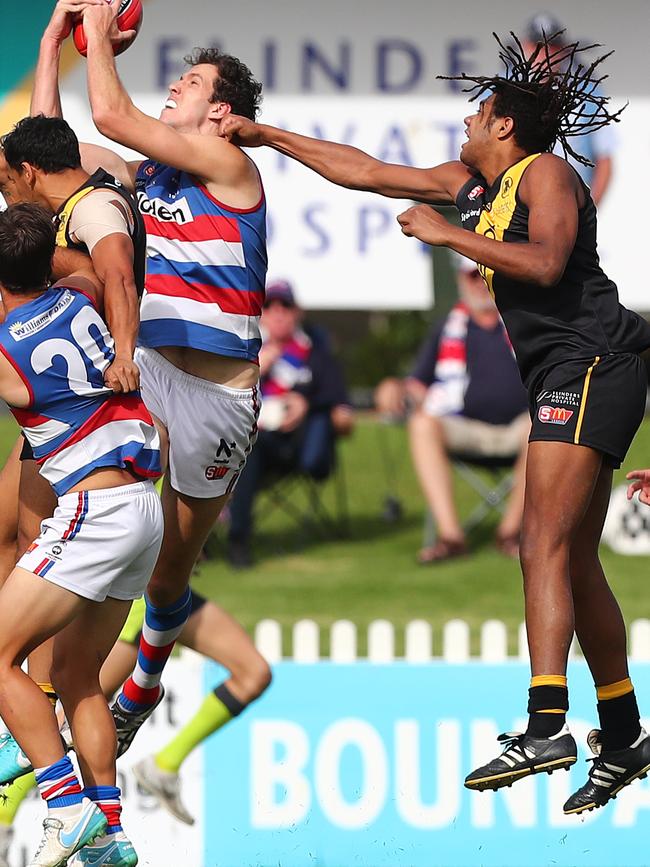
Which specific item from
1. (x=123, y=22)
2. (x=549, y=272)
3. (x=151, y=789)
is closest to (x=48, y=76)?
(x=123, y=22)

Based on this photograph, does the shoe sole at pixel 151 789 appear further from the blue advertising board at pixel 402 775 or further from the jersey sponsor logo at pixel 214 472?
the jersey sponsor logo at pixel 214 472

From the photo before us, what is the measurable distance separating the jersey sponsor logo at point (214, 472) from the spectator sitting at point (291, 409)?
516 cm

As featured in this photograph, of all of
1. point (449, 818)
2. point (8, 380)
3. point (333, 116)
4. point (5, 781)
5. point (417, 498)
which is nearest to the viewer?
point (8, 380)

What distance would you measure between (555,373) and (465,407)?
5.80 meters

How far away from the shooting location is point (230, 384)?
5.34 metres

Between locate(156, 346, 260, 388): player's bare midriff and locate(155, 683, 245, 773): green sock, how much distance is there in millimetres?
1879

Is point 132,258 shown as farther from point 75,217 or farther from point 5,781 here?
point 5,781

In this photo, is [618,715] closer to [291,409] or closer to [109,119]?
[109,119]

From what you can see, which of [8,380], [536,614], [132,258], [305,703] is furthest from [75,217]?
[305,703]

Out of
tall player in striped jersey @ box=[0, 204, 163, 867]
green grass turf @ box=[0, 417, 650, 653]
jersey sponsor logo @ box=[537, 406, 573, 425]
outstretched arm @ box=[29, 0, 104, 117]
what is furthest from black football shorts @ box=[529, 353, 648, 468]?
green grass turf @ box=[0, 417, 650, 653]

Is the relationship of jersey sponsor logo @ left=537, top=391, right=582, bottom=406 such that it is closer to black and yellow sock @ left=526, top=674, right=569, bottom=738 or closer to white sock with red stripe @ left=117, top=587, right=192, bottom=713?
black and yellow sock @ left=526, top=674, right=569, bottom=738

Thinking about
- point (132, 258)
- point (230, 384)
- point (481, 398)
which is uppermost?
point (132, 258)

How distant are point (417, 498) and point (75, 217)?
28.7 feet

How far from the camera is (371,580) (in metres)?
10.4
